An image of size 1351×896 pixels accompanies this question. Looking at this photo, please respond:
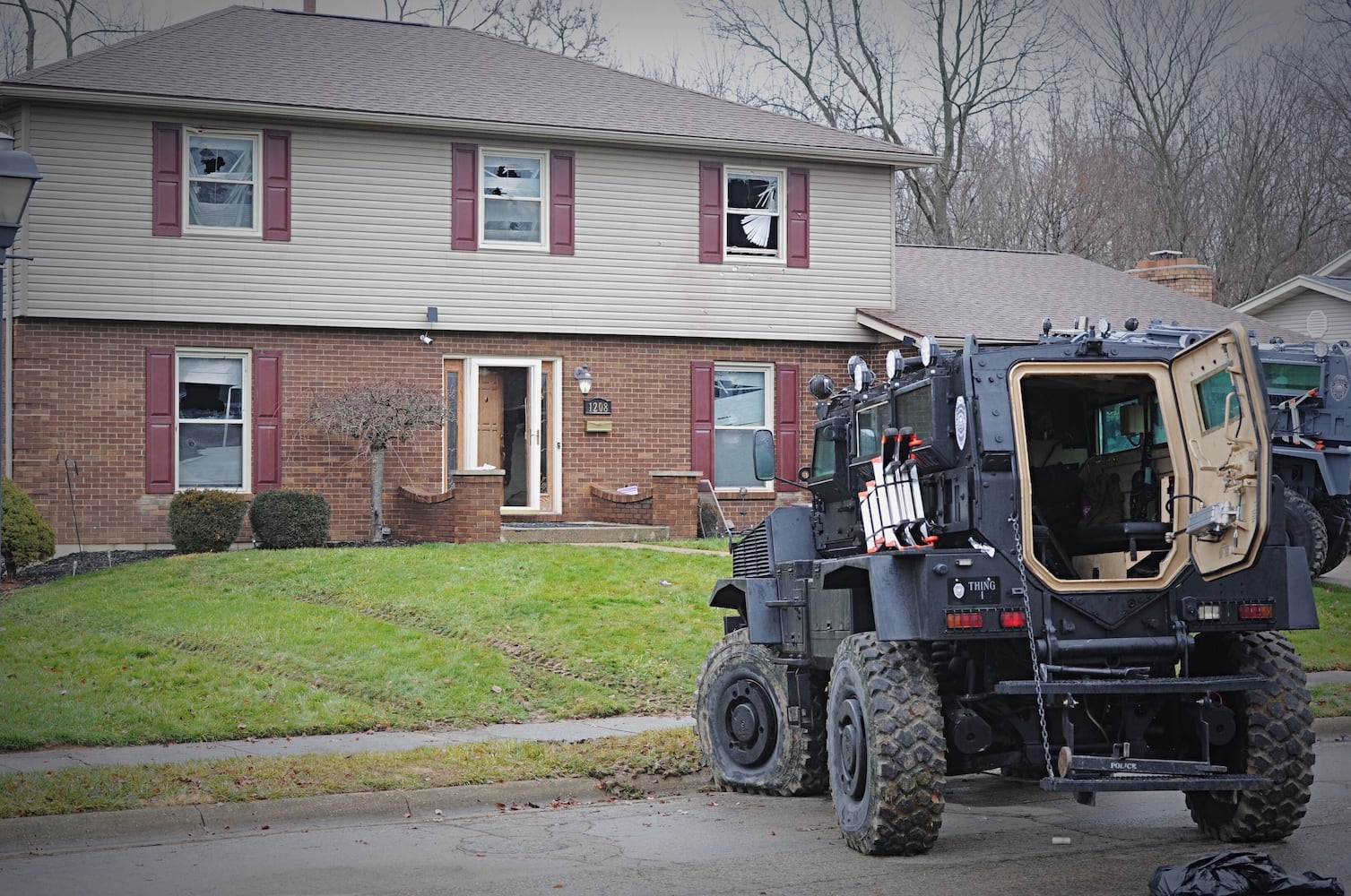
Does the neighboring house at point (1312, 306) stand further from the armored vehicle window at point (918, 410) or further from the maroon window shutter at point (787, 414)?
the armored vehicle window at point (918, 410)

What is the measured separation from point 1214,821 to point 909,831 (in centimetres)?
174

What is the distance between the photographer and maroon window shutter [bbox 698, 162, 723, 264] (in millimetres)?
23359

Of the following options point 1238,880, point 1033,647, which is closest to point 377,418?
point 1033,647

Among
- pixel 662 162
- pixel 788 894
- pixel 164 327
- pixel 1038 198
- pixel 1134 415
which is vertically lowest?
pixel 788 894

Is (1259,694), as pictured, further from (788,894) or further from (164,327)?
(164,327)

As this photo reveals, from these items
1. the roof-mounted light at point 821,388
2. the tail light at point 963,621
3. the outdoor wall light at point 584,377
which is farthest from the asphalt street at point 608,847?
the outdoor wall light at point 584,377

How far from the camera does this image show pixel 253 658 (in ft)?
42.3

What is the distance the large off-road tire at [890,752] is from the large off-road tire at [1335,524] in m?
11.9

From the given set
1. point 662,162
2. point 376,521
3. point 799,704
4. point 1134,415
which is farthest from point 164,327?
point 1134,415

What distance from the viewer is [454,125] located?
71.5ft

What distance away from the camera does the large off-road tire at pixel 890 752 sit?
732cm

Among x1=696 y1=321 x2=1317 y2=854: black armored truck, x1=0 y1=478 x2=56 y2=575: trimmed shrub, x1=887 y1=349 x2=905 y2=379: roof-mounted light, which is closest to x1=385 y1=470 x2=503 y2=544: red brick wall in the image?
x1=0 y1=478 x2=56 y2=575: trimmed shrub

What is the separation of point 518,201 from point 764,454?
45.3 feet

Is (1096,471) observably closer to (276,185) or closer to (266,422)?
(266,422)
